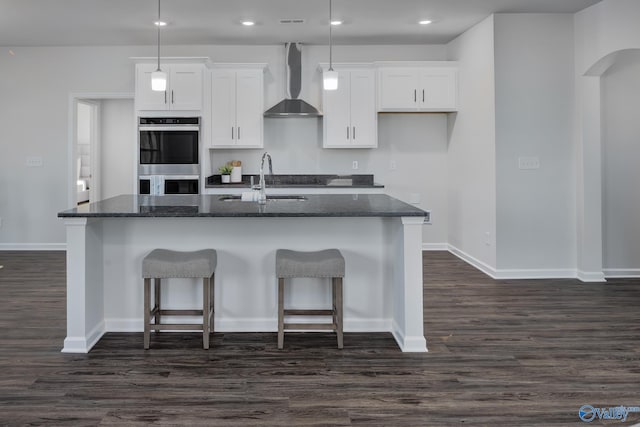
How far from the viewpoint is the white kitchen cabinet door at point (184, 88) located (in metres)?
5.86

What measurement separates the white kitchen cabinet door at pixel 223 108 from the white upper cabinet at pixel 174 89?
0.55 feet

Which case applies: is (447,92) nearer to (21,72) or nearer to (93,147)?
(93,147)

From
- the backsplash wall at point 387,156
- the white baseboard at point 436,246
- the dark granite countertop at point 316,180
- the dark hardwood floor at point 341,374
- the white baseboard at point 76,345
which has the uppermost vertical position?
the backsplash wall at point 387,156

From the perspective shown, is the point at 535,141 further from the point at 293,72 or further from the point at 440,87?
the point at 293,72

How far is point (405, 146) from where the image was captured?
6609 millimetres

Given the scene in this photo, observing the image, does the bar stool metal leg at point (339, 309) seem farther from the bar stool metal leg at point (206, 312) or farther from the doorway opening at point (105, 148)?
the doorway opening at point (105, 148)

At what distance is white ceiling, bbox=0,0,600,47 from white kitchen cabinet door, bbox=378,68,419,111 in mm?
429

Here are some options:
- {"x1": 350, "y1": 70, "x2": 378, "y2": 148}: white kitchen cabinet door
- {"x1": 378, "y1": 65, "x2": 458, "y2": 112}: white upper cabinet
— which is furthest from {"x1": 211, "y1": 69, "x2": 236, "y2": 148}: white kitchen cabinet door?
{"x1": 378, "y1": 65, "x2": 458, "y2": 112}: white upper cabinet

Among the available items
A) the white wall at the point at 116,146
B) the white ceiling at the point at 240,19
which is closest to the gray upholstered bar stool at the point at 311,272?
the white ceiling at the point at 240,19

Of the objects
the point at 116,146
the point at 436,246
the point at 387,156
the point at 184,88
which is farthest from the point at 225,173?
the point at 436,246

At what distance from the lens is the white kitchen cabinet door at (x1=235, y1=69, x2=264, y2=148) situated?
5.96m

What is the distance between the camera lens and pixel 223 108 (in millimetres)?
5957

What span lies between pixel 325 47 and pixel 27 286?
14.1ft

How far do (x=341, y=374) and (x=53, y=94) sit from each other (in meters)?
5.69
